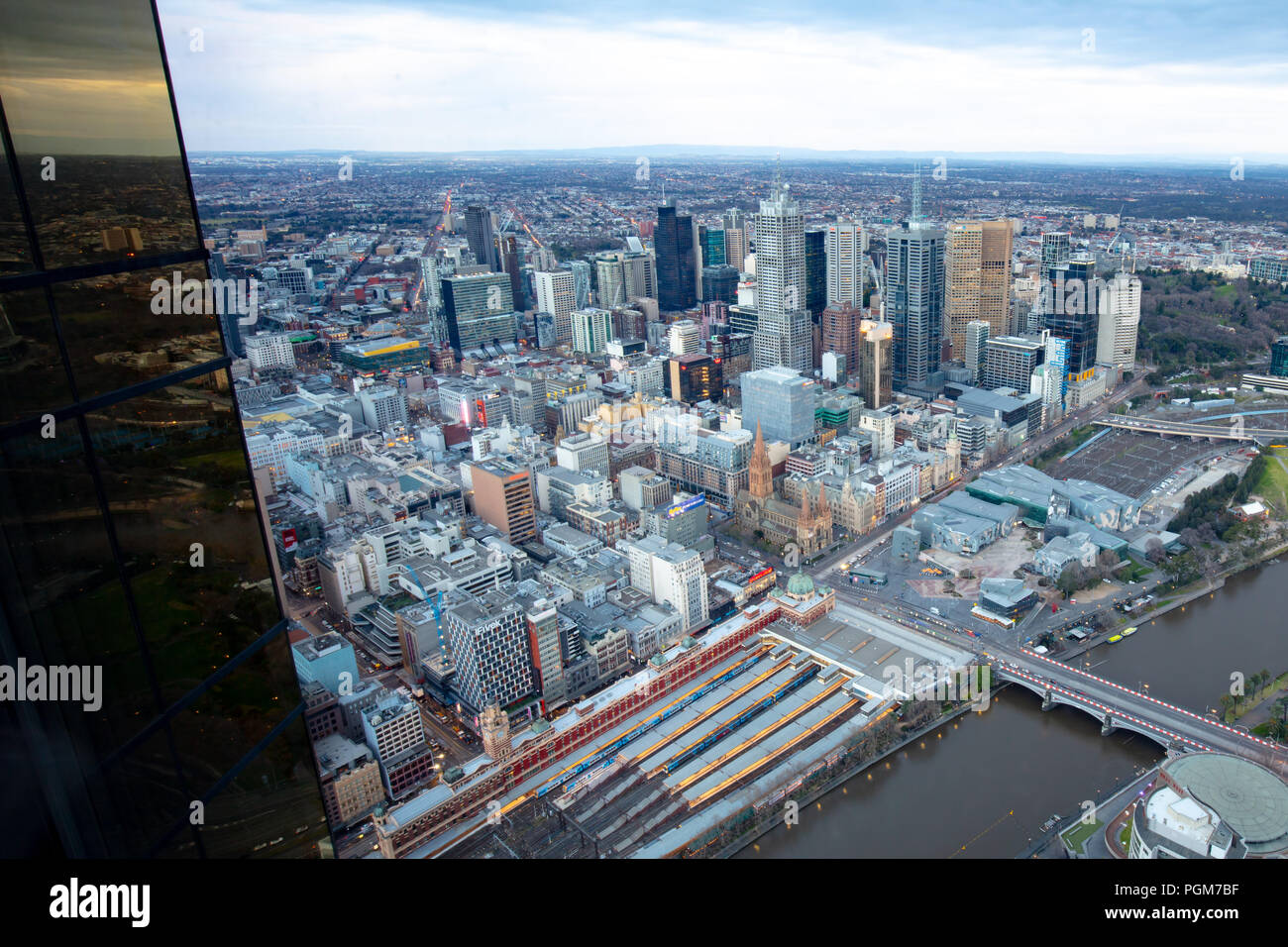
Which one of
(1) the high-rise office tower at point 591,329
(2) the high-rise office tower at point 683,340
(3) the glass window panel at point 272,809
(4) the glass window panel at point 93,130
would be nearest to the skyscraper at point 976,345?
(2) the high-rise office tower at point 683,340

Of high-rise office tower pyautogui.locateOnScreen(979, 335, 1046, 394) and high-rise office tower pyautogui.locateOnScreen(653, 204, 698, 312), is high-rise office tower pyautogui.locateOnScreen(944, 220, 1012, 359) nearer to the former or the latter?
high-rise office tower pyautogui.locateOnScreen(979, 335, 1046, 394)

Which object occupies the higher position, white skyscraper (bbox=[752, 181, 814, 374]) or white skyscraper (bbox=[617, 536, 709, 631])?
white skyscraper (bbox=[752, 181, 814, 374])

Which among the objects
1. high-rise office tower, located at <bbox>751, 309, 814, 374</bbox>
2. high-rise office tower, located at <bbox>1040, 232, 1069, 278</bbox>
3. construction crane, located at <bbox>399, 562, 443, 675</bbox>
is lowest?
construction crane, located at <bbox>399, 562, 443, 675</bbox>

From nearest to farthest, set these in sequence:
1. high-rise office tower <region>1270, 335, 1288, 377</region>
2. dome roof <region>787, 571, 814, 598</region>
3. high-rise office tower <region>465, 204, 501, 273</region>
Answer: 1. dome roof <region>787, 571, 814, 598</region>
2. high-rise office tower <region>1270, 335, 1288, 377</region>
3. high-rise office tower <region>465, 204, 501, 273</region>

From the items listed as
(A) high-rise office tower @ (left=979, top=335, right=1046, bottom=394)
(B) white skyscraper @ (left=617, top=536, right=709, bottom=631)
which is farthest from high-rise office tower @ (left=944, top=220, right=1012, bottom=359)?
(B) white skyscraper @ (left=617, top=536, right=709, bottom=631)

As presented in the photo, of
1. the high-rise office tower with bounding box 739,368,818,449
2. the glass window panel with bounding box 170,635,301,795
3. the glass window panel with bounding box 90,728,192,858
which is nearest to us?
the glass window panel with bounding box 90,728,192,858

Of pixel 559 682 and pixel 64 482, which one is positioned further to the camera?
pixel 559 682
